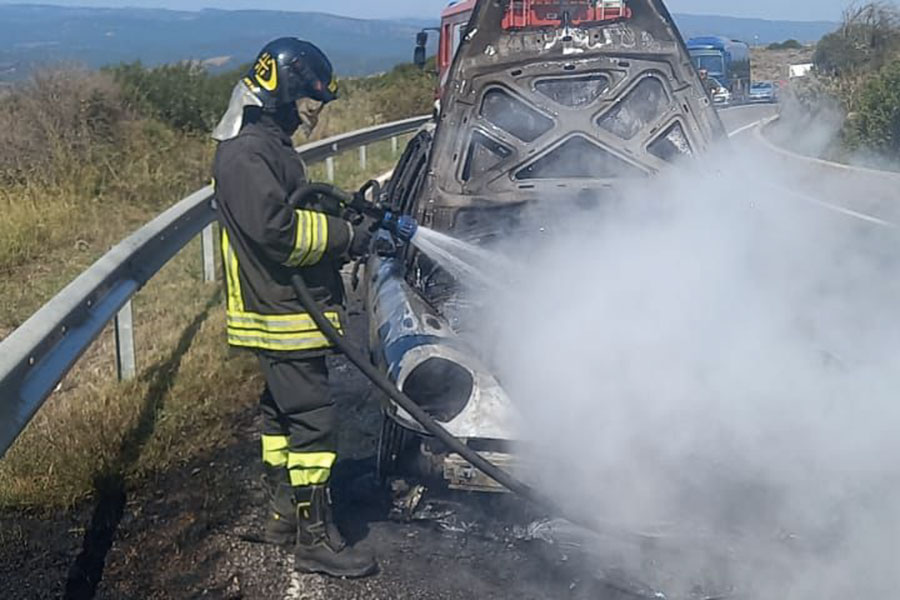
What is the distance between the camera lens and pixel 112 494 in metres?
4.59

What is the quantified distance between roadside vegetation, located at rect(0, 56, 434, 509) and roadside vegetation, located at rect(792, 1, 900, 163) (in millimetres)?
8185

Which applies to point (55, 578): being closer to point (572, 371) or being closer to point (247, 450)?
point (247, 450)

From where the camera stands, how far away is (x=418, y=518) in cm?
450

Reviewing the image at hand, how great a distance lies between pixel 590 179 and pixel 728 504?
216cm

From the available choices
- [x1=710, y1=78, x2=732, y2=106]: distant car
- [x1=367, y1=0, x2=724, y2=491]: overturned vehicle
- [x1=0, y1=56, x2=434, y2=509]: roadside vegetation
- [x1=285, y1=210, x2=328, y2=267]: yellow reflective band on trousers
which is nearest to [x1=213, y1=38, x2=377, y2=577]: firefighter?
[x1=285, y1=210, x2=328, y2=267]: yellow reflective band on trousers

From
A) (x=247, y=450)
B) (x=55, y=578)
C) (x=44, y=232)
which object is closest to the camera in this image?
(x=55, y=578)

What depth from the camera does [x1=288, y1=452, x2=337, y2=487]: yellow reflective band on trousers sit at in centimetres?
420

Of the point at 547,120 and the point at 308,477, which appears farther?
the point at 547,120

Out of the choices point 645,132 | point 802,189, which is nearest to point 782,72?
point 802,189

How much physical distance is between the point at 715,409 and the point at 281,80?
1.92m

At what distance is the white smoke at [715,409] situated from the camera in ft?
12.5

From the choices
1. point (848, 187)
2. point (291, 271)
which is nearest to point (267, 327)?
point (291, 271)

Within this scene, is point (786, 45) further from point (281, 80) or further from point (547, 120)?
point (281, 80)

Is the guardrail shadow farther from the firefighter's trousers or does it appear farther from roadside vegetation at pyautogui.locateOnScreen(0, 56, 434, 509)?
the firefighter's trousers
